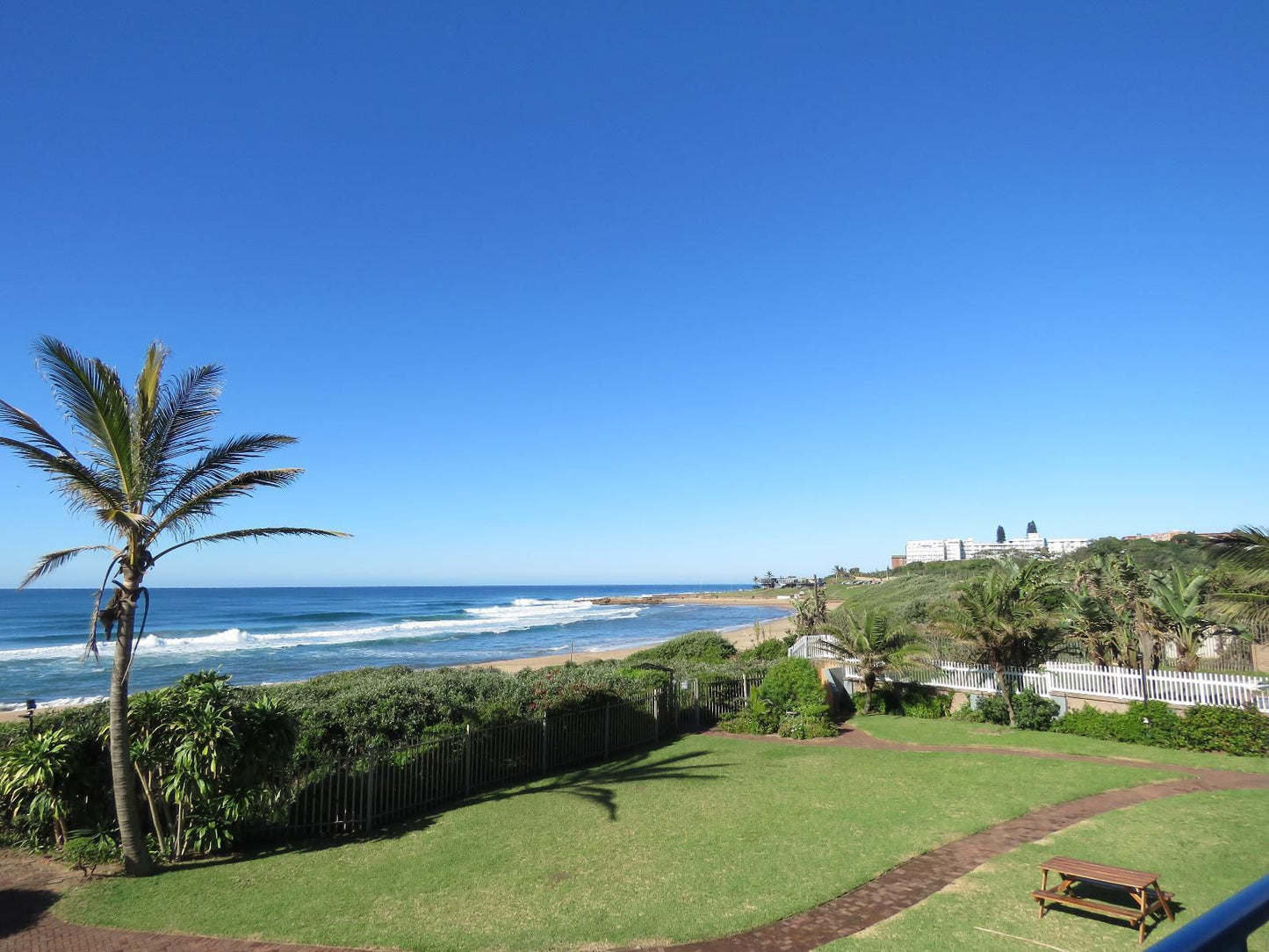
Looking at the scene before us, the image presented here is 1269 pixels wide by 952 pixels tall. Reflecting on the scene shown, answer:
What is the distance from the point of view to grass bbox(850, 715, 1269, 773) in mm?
13891

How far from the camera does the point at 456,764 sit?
12750 millimetres

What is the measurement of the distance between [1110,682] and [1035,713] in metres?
1.80

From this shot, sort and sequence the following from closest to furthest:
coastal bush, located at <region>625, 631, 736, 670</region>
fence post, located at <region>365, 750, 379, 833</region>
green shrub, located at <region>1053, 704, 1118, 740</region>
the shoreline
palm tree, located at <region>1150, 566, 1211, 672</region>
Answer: fence post, located at <region>365, 750, 379, 833</region> → green shrub, located at <region>1053, 704, 1118, 740</region> → palm tree, located at <region>1150, 566, 1211, 672</region> → the shoreline → coastal bush, located at <region>625, 631, 736, 670</region>

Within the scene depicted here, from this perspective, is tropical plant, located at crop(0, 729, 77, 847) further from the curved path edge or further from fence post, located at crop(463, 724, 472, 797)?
the curved path edge

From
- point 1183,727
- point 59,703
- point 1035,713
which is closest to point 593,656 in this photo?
point 59,703

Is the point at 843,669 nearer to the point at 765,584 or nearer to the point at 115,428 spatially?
the point at 115,428

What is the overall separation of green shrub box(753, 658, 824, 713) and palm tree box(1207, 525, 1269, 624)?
9.14 m

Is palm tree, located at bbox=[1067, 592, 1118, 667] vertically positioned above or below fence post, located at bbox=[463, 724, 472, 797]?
above

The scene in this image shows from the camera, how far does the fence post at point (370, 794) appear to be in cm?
1099

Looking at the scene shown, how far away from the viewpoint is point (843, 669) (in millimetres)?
21312

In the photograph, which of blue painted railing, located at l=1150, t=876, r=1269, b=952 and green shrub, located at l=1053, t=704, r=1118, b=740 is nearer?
blue painted railing, located at l=1150, t=876, r=1269, b=952

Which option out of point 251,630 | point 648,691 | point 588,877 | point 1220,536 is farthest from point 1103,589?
point 251,630

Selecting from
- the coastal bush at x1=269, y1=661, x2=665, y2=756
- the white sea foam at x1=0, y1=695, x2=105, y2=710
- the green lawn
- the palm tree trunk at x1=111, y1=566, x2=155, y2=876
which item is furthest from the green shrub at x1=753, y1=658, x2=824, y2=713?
the white sea foam at x1=0, y1=695, x2=105, y2=710

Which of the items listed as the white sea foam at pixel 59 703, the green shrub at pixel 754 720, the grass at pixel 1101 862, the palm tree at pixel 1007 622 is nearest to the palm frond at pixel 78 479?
the grass at pixel 1101 862
